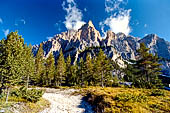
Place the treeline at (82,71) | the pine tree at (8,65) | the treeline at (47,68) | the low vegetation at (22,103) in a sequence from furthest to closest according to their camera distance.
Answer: the treeline at (82,71), the treeline at (47,68), the pine tree at (8,65), the low vegetation at (22,103)

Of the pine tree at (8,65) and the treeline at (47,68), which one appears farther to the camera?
the treeline at (47,68)

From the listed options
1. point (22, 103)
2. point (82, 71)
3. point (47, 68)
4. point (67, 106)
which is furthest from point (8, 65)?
point (47, 68)

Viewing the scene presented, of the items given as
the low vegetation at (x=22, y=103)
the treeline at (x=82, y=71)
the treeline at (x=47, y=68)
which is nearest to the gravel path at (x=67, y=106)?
the low vegetation at (x=22, y=103)

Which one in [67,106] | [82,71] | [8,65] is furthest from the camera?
[82,71]

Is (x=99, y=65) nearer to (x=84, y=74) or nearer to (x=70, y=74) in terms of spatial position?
(x=84, y=74)

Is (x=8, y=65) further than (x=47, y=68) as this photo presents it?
No

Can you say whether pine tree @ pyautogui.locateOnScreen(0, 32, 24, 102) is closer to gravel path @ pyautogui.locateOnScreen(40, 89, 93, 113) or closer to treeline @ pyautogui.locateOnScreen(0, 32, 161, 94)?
A: treeline @ pyautogui.locateOnScreen(0, 32, 161, 94)

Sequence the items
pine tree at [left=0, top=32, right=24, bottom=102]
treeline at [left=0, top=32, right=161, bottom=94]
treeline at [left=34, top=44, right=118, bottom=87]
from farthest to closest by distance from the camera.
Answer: treeline at [left=34, top=44, right=118, bottom=87] → treeline at [left=0, top=32, right=161, bottom=94] → pine tree at [left=0, top=32, right=24, bottom=102]

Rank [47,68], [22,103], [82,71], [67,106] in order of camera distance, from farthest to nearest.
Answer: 1. [47,68]
2. [82,71]
3. [67,106]
4. [22,103]

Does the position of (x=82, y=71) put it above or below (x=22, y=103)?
above

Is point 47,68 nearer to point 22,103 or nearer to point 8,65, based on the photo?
point 8,65

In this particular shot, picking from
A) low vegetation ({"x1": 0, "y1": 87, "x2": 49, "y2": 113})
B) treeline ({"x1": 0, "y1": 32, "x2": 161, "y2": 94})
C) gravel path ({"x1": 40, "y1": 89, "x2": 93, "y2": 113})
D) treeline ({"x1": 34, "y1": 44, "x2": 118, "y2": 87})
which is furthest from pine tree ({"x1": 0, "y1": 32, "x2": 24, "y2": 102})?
treeline ({"x1": 34, "y1": 44, "x2": 118, "y2": 87})

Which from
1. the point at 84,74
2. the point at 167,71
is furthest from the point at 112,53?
the point at 84,74

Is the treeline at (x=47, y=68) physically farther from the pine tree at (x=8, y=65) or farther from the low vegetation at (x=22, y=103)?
the low vegetation at (x=22, y=103)
